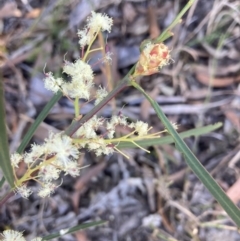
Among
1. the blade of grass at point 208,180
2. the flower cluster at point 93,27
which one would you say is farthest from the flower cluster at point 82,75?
the blade of grass at point 208,180

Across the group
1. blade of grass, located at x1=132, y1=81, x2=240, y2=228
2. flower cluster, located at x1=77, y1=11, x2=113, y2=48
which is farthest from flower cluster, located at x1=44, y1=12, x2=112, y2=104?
blade of grass, located at x1=132, y1=81, x2=240, y2=228

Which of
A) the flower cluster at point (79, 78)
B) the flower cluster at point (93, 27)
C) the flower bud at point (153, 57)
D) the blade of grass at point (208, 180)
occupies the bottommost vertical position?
the blade of grass at point (208, 180)

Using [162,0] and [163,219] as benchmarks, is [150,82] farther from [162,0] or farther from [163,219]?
[163,219]

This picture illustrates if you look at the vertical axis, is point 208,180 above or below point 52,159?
below

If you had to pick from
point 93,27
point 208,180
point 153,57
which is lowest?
point 208,180

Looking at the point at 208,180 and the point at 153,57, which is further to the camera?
the point at 208,180

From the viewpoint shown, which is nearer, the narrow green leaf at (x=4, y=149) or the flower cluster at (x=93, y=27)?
the narrow green leaf at (x=4, y=149)

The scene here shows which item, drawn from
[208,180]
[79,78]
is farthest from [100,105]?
[208,180]

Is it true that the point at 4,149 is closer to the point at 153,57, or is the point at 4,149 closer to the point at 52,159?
the point at 52,159

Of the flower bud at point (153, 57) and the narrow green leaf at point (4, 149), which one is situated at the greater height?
the narrow green leaf at point (4, 149)

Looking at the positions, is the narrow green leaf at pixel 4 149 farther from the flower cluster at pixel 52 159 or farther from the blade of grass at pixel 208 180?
the blade of grass at pixel 208 180
